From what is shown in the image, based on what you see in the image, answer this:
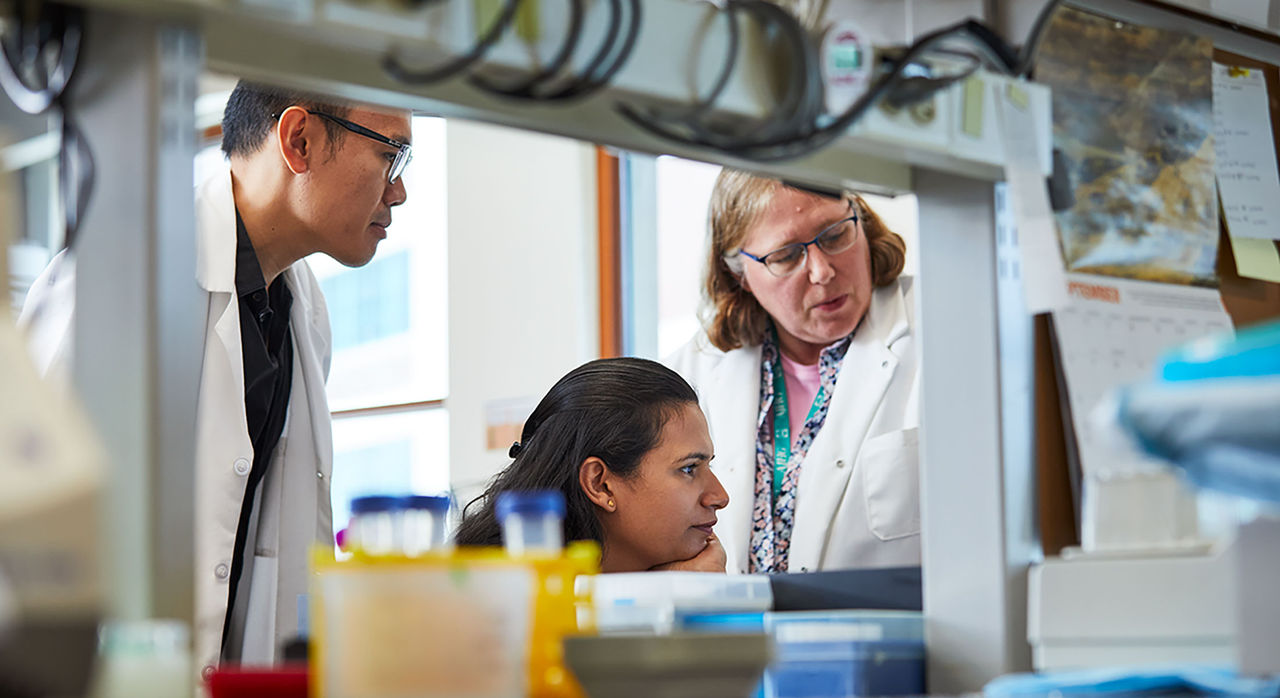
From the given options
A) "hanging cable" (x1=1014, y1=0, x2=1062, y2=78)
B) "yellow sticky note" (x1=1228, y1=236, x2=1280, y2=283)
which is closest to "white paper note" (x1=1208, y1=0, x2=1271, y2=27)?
"yellow sticky note" (x1=1228, y1=236, x2=1280, y2=283)

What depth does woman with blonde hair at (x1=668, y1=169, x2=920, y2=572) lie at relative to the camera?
7.66 feet

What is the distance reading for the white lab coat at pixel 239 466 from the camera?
2.17m

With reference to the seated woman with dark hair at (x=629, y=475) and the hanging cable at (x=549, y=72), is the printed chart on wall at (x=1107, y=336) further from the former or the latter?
the seated woman with dark hair at (x=629, y=475)

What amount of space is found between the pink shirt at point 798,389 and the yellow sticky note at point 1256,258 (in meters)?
1.15

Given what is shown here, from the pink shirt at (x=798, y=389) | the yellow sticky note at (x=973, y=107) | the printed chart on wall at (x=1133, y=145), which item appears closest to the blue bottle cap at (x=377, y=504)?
the yellow sticky note at (x=973, y=107)

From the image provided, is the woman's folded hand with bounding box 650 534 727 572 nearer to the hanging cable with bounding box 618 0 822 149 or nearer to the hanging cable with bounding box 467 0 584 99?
the hanging cable with bounding box 618 0 822 149

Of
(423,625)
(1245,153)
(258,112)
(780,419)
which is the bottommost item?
(423,625)

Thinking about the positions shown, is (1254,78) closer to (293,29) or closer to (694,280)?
(293,29)

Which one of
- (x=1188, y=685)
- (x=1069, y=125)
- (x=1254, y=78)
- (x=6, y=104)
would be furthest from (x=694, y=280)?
(x=1188, y=685)

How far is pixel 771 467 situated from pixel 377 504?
6.15 ft

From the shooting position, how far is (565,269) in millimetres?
3885

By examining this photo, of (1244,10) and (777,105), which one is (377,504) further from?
(1244,10)

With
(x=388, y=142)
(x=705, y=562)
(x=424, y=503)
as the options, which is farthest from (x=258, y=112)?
(x=424, y=503)

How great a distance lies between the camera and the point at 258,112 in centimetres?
231
